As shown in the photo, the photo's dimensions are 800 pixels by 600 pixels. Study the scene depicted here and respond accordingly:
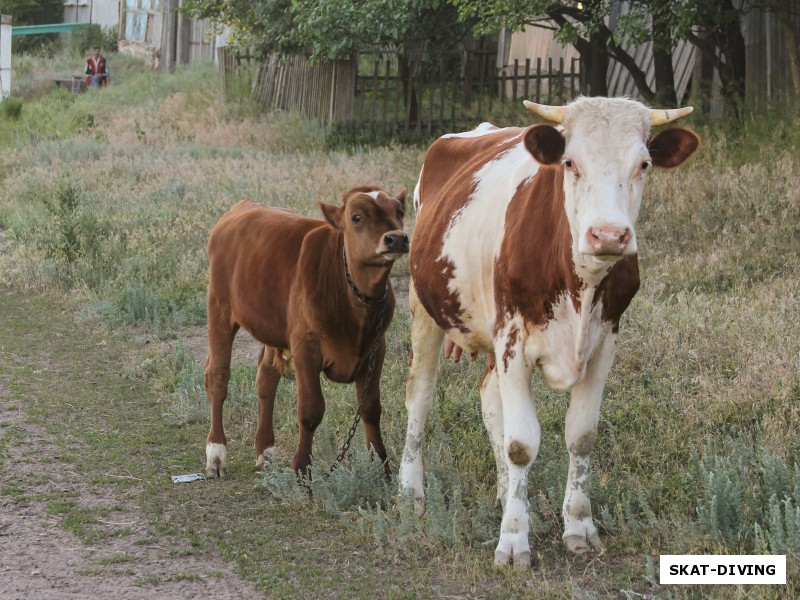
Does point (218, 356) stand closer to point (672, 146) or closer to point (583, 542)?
point (583, 542)

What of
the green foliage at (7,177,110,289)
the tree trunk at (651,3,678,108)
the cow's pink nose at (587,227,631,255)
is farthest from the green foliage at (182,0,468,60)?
the cow's pink nose at (587,227,631,255)


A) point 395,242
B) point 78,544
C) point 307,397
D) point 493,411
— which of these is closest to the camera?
point 78,544

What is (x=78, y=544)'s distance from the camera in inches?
222

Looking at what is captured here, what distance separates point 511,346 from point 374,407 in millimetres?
1505

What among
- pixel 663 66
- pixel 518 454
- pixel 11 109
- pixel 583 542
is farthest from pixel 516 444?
pixel 11 109

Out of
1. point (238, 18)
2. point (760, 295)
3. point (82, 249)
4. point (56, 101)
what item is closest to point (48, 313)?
point (82, 249)

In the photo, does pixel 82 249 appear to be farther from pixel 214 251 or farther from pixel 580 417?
pixel 580 417

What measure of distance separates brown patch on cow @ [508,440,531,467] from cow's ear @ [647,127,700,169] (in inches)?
54.5

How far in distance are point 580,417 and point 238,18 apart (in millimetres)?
15279

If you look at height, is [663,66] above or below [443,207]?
above

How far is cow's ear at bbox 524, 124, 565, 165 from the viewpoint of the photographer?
4762 millimetres

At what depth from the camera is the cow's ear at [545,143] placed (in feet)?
15.6

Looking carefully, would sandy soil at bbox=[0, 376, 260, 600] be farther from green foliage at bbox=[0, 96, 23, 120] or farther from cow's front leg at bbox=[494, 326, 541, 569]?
green foliage at bbox=[0, 96, 23, 120]

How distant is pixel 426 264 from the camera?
235 inches
